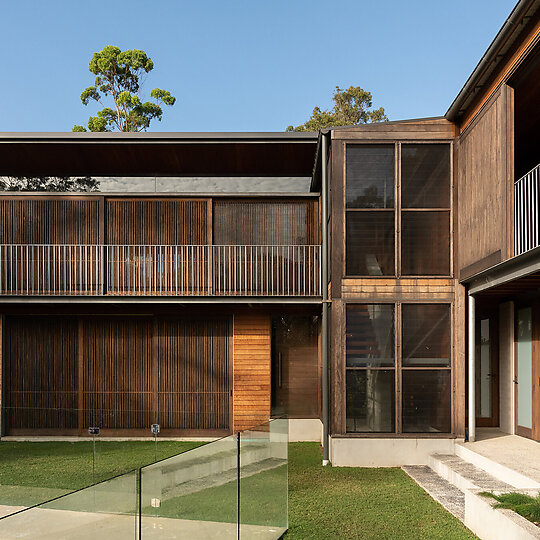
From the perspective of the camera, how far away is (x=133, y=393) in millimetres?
12867

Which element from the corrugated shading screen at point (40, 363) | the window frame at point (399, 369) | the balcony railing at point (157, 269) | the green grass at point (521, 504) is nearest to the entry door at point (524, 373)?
the window frame at point (399, 369)

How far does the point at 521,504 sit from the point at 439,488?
2591 mm

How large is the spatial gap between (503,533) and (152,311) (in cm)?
866

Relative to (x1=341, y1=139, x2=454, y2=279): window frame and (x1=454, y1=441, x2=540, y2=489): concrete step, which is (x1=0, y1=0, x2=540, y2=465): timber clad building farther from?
(x1=454, y1=441, x2=540, y2=489): concrete step

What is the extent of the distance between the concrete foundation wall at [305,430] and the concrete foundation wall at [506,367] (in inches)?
141

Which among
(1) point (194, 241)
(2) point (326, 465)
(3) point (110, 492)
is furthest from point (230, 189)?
(3) point (110, 492)

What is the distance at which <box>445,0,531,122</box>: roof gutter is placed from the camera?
6.88 metres

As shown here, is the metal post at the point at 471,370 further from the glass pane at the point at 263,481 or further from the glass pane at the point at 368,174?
the glass pane at the point at 263,481

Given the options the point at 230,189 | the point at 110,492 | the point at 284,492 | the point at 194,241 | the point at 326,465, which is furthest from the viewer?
the point at 230,189

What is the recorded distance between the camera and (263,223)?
12.8 m

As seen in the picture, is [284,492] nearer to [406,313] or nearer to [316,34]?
[406,313]

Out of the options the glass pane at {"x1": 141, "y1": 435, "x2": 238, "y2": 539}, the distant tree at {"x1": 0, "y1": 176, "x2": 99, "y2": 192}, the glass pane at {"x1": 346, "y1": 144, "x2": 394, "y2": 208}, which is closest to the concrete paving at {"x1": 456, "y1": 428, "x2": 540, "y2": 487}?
the glass pane at {"x1": 141, "y1": 435, "x2": 238, "y2": 539}

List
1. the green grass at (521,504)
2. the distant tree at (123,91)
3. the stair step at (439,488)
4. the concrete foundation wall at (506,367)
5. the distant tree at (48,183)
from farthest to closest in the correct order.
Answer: the distant tree at (123,91)
the distant tree at (48,183)
the concrete foundation wall at (506,367)
the stair step at (439,488)
the green grass at (521,504)

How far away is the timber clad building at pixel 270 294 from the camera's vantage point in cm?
1020
